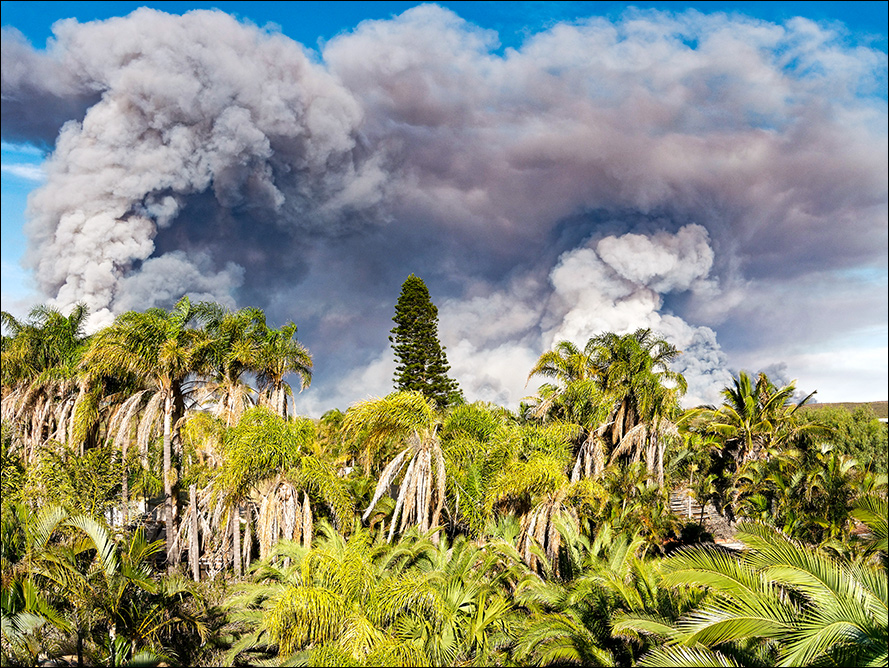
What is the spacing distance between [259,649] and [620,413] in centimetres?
1772

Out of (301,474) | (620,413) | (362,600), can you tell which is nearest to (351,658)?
(362,600)

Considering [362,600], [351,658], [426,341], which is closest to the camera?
[351,658]

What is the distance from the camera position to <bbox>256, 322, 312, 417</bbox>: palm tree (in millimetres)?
19453

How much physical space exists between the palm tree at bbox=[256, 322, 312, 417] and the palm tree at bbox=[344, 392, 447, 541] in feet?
22.0

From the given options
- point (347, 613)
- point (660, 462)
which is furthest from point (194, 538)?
point (660, 462)

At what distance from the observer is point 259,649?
1076 cm

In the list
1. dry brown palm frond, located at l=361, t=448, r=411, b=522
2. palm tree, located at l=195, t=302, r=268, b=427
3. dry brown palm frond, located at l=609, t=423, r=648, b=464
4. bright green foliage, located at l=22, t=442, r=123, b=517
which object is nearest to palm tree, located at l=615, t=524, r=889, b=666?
dry brown palm frond, located at l=361, t=448, r=411, b=522

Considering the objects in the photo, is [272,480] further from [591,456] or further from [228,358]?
[591,456]

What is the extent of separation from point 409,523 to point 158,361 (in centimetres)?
856

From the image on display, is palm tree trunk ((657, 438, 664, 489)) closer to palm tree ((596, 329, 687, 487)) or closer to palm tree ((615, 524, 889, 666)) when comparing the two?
palm tree ((596, 329, 687, 487))

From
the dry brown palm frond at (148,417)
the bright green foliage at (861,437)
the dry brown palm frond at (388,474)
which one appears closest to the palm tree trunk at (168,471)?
the dry brown palm frond at (148,417)

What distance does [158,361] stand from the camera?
1550cm

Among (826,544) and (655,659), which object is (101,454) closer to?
(655,659)

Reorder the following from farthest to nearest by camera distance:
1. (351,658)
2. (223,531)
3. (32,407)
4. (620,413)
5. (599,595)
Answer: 1. (32,407)
2. (620,413)
3. (223,531)
4. (599,595)
5. (351,658)
